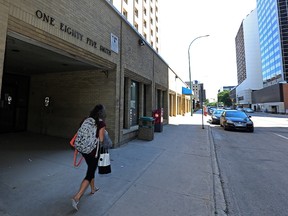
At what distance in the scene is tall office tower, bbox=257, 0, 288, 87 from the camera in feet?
181

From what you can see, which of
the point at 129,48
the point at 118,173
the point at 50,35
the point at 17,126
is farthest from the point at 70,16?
the point at 17,126

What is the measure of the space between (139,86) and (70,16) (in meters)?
6.42

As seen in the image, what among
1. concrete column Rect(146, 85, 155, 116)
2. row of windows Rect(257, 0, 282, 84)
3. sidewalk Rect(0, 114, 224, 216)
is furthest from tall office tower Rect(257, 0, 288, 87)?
sidewalk Rect(0, 114, 224, 216)

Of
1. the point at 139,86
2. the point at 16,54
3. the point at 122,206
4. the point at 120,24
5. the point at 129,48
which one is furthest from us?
the point at 139,86

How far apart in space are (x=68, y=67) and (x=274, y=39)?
75.3 m

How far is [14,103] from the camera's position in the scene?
924 cm

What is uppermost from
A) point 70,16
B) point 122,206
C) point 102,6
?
point 102,6

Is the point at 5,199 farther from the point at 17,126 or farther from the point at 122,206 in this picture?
the point at 17,126

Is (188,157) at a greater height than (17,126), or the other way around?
(17,126)

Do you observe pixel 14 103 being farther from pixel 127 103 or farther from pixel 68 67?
pixel 127 103

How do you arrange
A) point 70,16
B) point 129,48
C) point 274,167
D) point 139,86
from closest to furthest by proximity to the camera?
point 70,16 → point 274,167 → point 129,48 → point 139,86

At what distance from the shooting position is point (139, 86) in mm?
10852

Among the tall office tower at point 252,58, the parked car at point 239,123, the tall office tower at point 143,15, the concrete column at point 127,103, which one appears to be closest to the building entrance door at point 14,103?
the concrete column at point 127,103

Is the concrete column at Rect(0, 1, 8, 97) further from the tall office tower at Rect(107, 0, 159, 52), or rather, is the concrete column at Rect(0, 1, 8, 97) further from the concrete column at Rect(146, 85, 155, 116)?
the tall office tower at Rect(107, 0, 159, 52)
